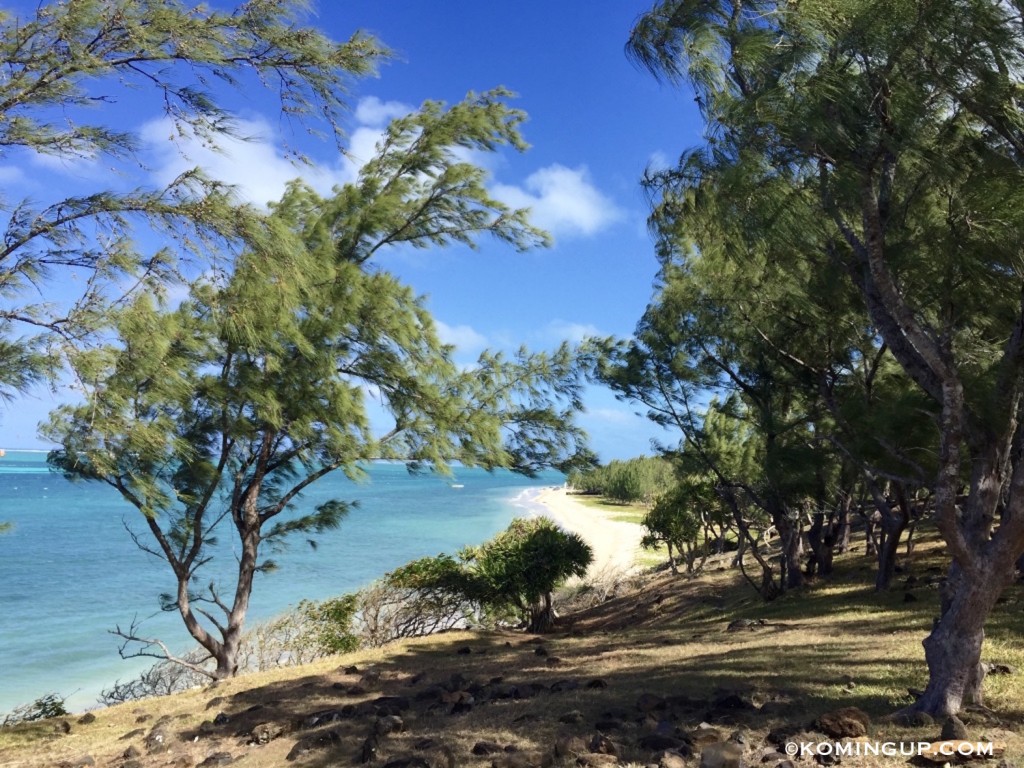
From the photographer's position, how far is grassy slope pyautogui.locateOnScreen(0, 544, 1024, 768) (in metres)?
4.24

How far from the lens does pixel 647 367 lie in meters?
11.3

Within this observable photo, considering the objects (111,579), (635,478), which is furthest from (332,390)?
(635,478)

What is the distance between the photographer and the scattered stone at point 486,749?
4.00 metres

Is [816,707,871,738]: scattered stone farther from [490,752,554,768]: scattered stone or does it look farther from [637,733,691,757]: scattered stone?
[490,752,554,768]: scattered stone

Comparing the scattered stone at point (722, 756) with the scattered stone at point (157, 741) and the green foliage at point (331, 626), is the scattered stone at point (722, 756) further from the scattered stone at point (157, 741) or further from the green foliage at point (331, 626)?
the green foliage at point (331, 626)

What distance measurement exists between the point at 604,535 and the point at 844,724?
34583 millimetres

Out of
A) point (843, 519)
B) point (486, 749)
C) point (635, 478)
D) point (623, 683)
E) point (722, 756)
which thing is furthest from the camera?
point (635, 478)

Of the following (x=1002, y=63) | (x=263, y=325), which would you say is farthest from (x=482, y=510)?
(x=1002, y=63)

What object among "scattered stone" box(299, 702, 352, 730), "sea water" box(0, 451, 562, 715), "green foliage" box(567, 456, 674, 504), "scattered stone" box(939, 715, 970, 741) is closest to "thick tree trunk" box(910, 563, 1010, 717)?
"scattered stone" box(939, 715, 970, 741)

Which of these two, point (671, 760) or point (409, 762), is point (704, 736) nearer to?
point (671, 760)

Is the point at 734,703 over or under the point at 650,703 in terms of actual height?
over

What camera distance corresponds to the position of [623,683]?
568 centimetres

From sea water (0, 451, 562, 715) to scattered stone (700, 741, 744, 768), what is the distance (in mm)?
5460

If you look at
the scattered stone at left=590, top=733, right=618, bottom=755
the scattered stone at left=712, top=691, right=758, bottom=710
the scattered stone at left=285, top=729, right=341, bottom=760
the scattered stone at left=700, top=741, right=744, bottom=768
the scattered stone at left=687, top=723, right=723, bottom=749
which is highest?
the scattered stone at left=700, top=741, right=744, bottom=768
